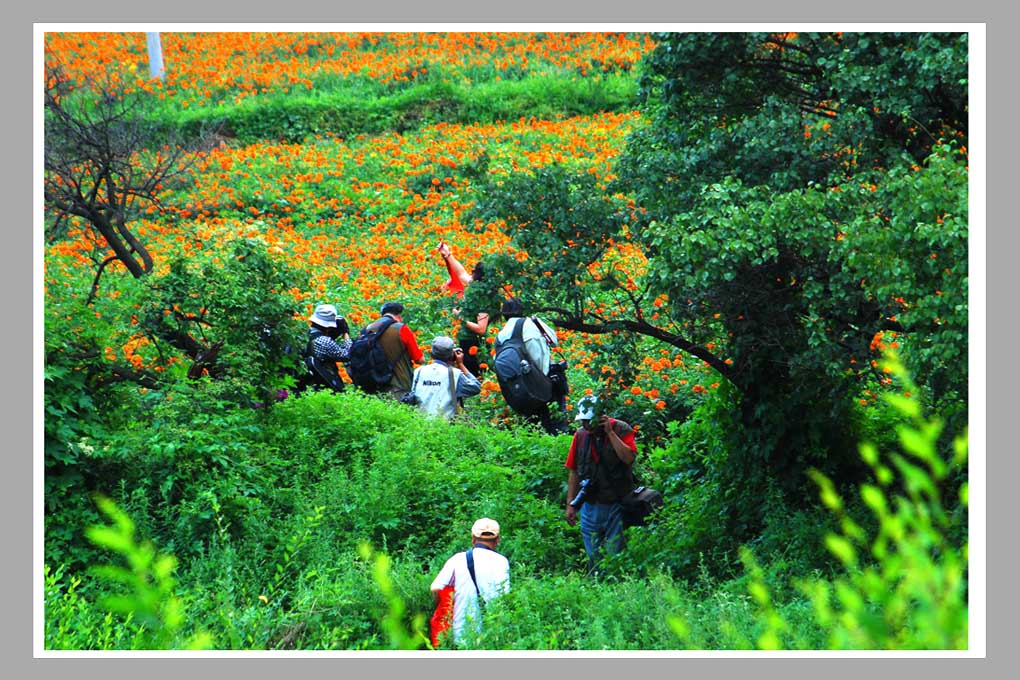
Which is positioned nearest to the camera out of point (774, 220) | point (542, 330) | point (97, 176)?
point (774, 220)

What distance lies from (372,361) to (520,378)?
1.71m

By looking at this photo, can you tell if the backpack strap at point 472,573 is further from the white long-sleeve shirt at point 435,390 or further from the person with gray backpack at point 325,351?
the person with gray backpack at point 325,351

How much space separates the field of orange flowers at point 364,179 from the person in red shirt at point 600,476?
0.36 metres

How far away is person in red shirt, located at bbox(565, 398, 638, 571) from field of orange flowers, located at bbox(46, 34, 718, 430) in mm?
355

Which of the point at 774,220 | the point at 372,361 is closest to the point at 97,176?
the point at 372,361

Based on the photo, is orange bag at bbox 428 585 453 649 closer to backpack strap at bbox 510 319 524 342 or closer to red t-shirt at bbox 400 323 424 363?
backpack strap at bbox 510 319 524 342

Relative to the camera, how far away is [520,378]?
10.8 m

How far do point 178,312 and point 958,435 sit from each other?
6009mm

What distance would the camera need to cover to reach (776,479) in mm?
8719

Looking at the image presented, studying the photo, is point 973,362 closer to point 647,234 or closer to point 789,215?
point 789,215

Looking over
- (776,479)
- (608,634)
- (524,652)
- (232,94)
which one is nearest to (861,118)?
(776,479)

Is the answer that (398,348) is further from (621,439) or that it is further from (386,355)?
(621,439)

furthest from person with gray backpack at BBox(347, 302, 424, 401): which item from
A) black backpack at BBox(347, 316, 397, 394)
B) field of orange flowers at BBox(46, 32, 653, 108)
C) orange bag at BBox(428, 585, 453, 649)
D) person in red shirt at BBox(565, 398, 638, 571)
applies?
field of orange flowers at BBox(46, 32, 653, 108)

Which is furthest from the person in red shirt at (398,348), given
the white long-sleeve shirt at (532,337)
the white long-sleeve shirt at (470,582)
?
the white long-sleeve shirt at (470,582)
